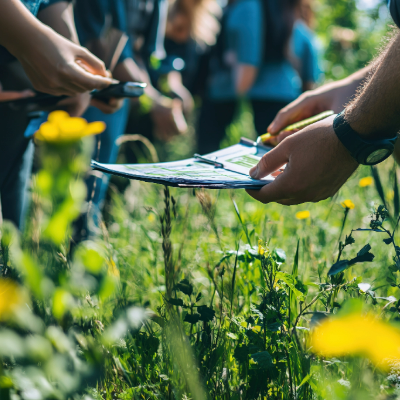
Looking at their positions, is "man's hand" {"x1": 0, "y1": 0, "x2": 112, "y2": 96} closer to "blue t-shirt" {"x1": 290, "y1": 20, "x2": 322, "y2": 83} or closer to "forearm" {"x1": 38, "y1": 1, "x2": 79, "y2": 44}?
"forearm" {"x1": 38, "y1": 1, "x2": 79, "y2": 44}

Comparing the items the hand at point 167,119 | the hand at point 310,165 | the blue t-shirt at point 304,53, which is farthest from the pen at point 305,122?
the blue t-shirt at point 304,53

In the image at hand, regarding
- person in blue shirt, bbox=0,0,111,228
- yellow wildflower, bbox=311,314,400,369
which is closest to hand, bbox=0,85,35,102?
person in blue shirt, bbox=0,0,111,228

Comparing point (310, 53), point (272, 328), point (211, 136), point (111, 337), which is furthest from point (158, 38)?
point (111, 337)

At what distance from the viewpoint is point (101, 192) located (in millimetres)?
2027

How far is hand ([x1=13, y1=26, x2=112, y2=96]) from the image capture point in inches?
43.8

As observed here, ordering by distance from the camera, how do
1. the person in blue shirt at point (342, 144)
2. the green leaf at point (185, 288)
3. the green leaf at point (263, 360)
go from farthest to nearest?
the green leaf at point (185, 288) < the person in blue shirt at point (342, 144) < the green leaf at point (263, 360)

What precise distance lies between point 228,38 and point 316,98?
196 centimetres

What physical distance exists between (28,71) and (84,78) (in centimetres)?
16

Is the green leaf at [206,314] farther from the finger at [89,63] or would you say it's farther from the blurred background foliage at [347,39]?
the blurred background foliage at [347,39]

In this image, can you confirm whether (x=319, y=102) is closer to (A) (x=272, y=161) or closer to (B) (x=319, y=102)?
(B) (x=319, y=102)

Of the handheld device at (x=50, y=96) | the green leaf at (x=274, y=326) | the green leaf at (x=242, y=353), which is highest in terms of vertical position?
the handheld device at (x=50, y=96)

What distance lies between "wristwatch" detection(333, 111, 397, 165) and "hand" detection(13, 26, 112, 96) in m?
0.69

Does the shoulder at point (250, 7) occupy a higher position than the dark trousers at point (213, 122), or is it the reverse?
the shoulder at point (250, 7)

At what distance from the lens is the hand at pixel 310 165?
0.99 metres
